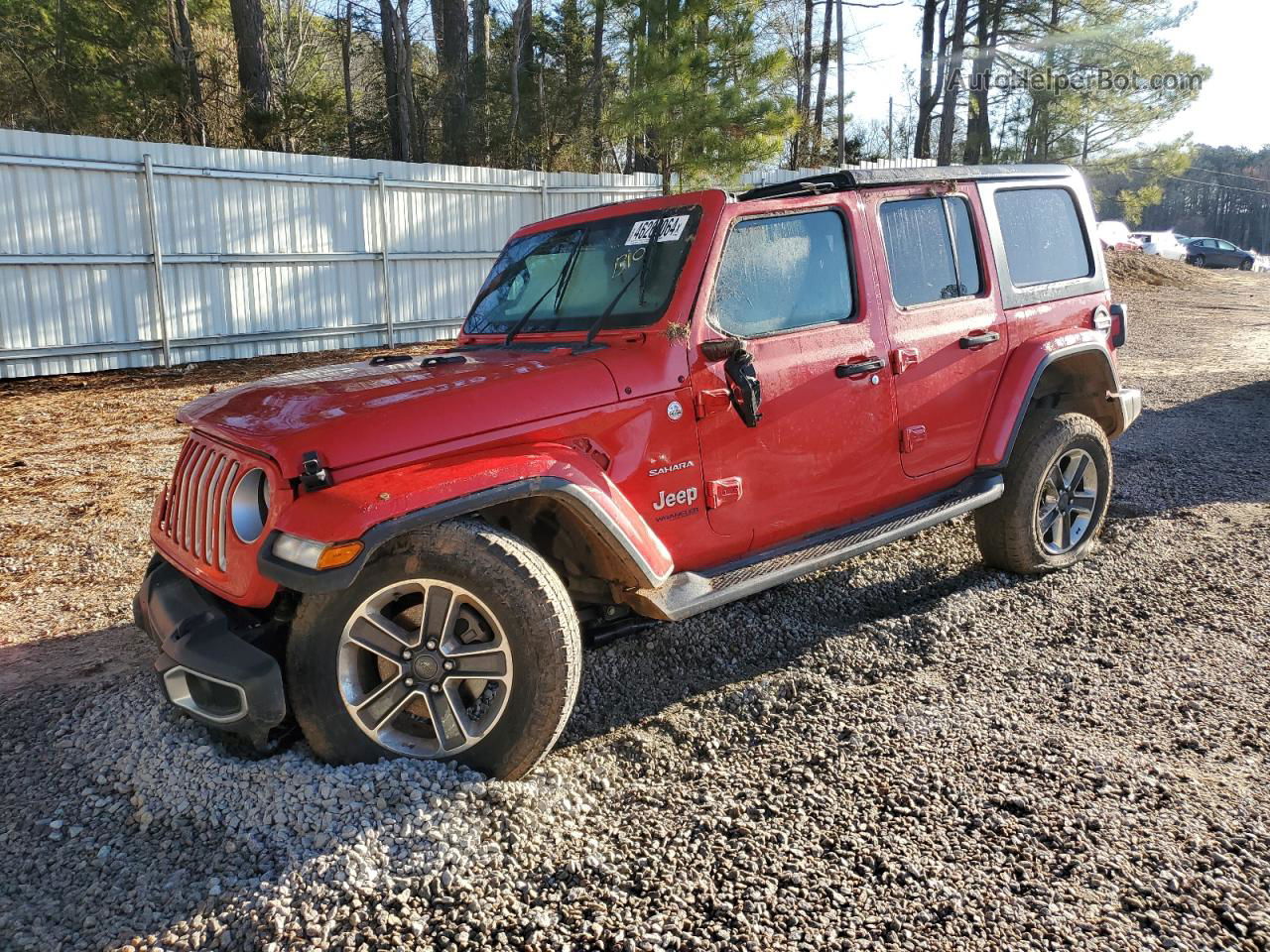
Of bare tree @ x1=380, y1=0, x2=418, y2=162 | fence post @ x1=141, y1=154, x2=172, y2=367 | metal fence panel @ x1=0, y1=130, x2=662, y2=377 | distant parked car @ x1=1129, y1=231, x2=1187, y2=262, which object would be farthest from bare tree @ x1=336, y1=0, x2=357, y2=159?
distant parked car @ x1=1129, y1=231, x2=1187, y2=262

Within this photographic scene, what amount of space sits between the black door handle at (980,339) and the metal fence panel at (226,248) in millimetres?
10595

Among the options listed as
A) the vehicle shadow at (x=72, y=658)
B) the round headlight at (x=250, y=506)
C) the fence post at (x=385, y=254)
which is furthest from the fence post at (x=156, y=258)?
the round headlight at (x=250, y=506)

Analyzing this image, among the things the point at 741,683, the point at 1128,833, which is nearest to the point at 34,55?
the point at 741,683

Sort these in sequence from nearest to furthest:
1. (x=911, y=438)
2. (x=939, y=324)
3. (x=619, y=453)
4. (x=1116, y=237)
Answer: (x=619, y=453) < (x=911, y=438) < (x=939, y=324) < (x=1116, y=237)

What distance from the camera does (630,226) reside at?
3926 millimetres

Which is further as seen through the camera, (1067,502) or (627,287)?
(1067,502)

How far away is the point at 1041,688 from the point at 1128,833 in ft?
3.26

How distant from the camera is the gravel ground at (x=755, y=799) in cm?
242

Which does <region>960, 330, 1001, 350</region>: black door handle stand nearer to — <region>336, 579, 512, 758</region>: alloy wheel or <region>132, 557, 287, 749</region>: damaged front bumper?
<region>336, 579, 512, 758</region>: alloy wheel

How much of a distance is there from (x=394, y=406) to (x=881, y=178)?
2543mm

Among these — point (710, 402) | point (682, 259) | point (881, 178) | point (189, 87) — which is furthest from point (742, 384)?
point (189, 87)

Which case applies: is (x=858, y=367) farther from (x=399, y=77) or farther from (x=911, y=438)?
(x=399, y=77)

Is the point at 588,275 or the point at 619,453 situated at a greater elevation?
the point at 588,275

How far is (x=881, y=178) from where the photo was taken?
423 centimetres
